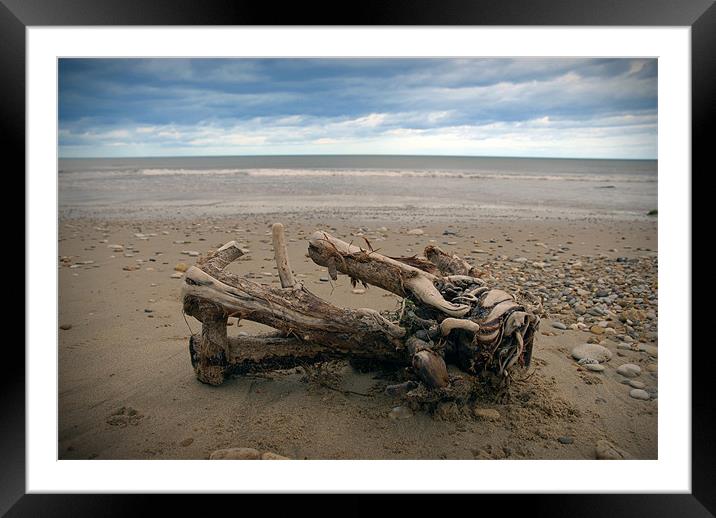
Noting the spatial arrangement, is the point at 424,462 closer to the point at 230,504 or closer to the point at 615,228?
the point at 230,504

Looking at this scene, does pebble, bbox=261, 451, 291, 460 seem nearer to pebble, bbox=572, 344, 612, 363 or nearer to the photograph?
the photograph

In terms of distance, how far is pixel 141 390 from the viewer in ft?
12.3

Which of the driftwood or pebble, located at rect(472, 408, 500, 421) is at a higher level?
the driftwood

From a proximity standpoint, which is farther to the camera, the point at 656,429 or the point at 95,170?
the point at 95,170

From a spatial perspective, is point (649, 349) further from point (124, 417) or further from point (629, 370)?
point (124, 417)

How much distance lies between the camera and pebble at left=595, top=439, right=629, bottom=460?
3.27 meters

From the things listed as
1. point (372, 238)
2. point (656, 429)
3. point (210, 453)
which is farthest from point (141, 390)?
point (372, 238)

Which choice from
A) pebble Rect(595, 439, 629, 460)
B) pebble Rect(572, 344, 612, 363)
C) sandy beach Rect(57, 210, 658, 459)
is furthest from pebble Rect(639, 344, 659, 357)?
pebble Rect(595, 439, 629, 460)

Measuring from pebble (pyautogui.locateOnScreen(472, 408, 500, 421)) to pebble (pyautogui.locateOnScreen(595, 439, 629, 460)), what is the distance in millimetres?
619

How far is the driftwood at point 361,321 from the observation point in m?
3.22

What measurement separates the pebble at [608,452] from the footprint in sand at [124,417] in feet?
9.27

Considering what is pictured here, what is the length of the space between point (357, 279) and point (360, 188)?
8.72 metres
